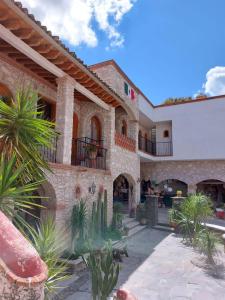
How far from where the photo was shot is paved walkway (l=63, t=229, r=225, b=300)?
5.70 meters

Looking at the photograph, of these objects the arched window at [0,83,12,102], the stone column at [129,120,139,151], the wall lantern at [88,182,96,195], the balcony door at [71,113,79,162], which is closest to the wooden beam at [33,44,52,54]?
the arched window at [0,83,12,102]

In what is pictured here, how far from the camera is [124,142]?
45.0 feet

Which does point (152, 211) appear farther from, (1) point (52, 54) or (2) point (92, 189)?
(1) point (52, 54)

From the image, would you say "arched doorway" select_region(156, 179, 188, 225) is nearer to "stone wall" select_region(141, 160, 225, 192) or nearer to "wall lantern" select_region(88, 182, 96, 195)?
"stone wall" select_region(141, 160, 225, 192)

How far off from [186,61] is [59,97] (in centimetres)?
914

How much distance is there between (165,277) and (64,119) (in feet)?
19.2

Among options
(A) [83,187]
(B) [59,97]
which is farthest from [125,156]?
(B) [59,97]

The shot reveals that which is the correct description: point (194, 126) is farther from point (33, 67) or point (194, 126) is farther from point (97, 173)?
point (33, 67)

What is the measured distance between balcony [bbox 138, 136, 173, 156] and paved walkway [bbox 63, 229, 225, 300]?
11322mm

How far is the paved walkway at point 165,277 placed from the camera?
5703 millimetres

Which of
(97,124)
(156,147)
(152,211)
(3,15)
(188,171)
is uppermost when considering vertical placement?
(3,15)

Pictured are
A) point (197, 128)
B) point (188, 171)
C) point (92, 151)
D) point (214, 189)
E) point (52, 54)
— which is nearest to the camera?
point (52, 54)

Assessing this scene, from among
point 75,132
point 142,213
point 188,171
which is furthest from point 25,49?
point 188,171

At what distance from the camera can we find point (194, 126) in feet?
61.4
